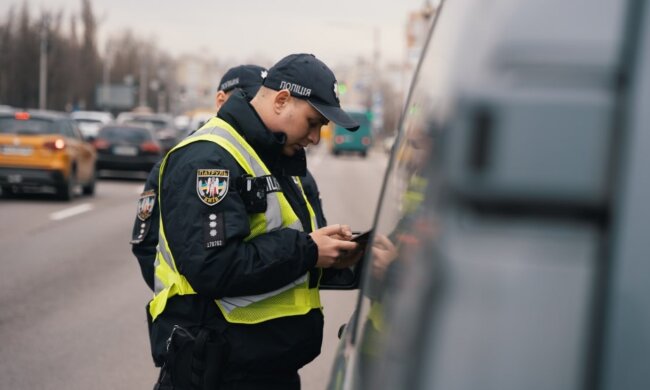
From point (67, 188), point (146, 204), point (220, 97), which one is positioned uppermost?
point (220, 97)

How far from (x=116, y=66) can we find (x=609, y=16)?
419 ft

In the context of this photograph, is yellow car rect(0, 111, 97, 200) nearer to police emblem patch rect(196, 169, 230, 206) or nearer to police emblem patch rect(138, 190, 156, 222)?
police emblem patch rect(138, 190, 156, 222)

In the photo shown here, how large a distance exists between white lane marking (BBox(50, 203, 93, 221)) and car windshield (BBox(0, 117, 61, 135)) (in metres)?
1.39

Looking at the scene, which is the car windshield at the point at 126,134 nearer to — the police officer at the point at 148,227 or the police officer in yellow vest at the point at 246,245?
the police officer at the point at 148,227

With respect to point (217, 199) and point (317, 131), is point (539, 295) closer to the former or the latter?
point (217, 199)

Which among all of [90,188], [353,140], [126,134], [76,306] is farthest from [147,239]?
[353,140]

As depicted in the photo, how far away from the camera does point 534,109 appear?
3.42 feet

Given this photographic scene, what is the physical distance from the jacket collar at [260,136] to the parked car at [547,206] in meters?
1.71

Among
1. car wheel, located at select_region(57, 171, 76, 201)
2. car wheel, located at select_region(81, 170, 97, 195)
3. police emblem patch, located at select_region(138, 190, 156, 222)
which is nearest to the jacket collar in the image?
police emblem patch, located at select_region(138, 190, 156, 222)

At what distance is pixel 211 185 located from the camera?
8.50ft

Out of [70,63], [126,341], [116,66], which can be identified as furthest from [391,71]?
[126,341]

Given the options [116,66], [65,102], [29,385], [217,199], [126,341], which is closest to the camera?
[217,199]

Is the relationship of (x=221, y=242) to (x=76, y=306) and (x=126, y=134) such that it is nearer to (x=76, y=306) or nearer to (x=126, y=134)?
(x=76, y=306)

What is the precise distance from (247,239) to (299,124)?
35 centimetres
